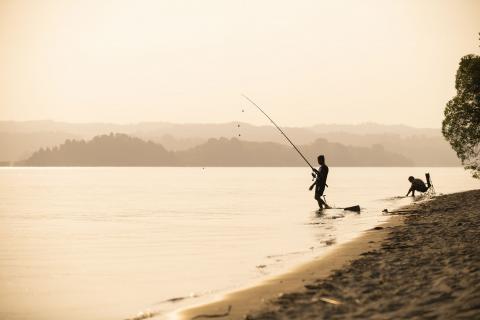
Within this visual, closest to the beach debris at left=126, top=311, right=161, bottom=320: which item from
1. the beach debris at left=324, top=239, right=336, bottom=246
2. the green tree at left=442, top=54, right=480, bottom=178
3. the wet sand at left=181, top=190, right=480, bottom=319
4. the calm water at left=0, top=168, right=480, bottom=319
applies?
the calm water at left=0, top=168, right=480, bottom=319

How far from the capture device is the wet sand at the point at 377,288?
7.27m

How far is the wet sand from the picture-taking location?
23.9ft

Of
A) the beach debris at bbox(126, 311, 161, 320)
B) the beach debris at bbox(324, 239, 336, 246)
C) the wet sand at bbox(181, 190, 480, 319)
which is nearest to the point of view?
the wet sand at bbox(181, 190, 480, 319)

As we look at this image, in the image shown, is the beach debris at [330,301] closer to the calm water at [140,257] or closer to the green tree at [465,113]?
the calm water at [140,257]

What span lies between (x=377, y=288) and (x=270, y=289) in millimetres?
2115

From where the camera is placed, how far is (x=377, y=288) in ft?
28.4

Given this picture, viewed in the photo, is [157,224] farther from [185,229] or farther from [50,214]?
[50,214]

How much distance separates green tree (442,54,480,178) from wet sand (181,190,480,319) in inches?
906

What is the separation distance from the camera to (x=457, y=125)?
3512 centimetres

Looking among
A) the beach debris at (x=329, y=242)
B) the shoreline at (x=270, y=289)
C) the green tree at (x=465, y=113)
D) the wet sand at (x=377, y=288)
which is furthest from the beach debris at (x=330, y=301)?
the green tree at (x=465, y=113)

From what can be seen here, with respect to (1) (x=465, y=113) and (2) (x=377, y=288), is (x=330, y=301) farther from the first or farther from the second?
(1) (x=465, y=113)

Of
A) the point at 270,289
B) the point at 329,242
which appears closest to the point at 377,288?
the point at 270,289

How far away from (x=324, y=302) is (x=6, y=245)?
15.2 meters

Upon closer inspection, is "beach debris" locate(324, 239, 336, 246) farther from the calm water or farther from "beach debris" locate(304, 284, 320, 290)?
"beach debris" locate(304, 284, 320, 290)
